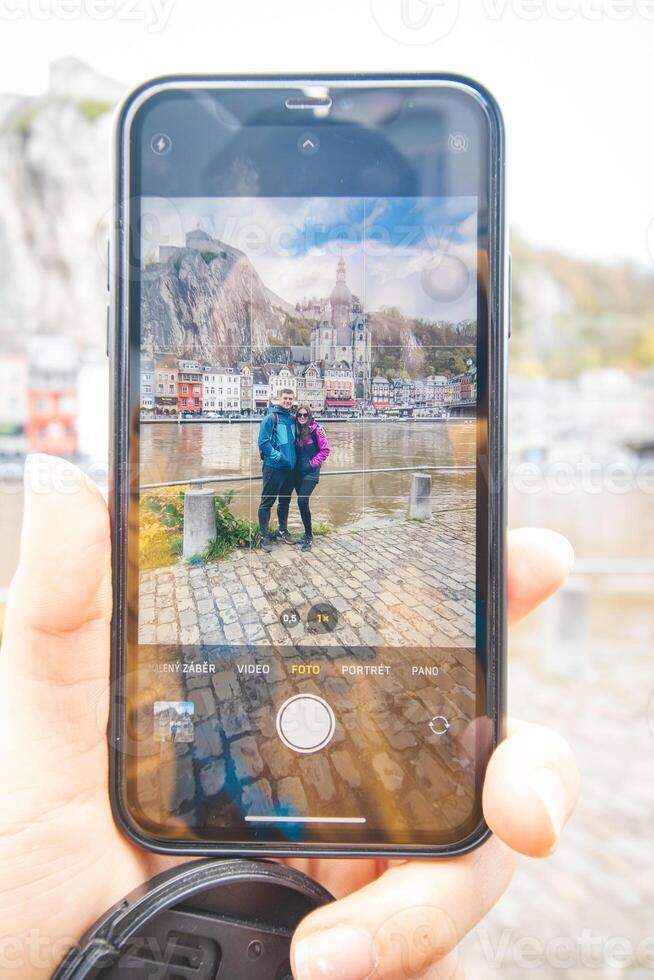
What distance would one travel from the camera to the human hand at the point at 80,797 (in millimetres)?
633

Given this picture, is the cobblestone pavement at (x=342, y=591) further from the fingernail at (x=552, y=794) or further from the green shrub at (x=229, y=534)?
the fingernail at (x=552, y=794)

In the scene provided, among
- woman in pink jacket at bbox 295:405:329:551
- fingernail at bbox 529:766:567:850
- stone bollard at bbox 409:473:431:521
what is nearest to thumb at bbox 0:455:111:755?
woman in pink jacket at bbox 295:405:329:551

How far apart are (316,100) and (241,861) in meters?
0.86

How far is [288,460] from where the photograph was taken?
2.25ft

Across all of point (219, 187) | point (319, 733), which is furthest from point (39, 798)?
point (219, 187)

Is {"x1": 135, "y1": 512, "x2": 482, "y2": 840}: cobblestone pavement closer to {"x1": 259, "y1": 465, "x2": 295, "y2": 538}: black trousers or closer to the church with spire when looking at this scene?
{"x1": 259, "y1": 465, "x2": 295, "y2": 538}: black trousers

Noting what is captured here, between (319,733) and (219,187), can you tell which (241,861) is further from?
(219,187)

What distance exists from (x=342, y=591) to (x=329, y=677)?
0.32 feet

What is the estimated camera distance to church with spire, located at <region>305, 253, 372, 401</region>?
678 mm

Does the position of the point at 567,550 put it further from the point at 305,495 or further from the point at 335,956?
the point at 335,956

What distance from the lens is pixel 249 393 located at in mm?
682

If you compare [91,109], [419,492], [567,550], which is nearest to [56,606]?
[419,492]

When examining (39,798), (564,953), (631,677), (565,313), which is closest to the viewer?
(39,798)

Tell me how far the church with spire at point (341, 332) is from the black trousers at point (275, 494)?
13 centimetres
